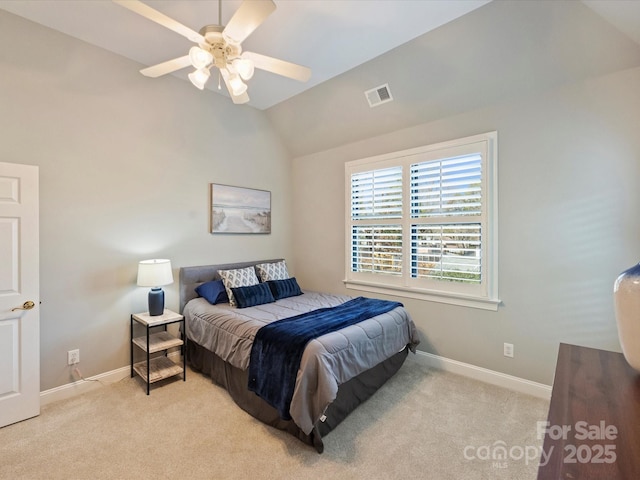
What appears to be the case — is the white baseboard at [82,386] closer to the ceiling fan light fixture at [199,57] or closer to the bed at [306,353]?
the bed at [306,353]

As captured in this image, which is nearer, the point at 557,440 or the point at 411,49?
the point at 557,440

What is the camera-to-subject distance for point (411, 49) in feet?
9.05

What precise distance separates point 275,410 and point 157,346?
4.48ft

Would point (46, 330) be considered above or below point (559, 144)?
below

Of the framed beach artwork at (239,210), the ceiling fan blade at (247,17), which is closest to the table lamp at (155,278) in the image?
the framed beach artwork at (239,210)

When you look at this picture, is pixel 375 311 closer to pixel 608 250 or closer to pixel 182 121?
pixel 608 250

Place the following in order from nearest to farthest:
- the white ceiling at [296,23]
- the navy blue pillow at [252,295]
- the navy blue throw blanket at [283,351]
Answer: the navy blue throw blanket at [283,351] → the white ceiling at [296,23] → the navy blue pillow at [252,295]

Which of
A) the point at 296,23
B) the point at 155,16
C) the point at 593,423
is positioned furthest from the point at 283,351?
the point at 296,23

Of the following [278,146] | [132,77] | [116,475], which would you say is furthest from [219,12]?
[116,475]

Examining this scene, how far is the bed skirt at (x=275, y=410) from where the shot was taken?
2199mm

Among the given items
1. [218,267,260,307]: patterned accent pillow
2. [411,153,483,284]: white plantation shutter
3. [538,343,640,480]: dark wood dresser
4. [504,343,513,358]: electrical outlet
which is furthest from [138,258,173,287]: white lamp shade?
[504,343,513,358]: electrical outlet

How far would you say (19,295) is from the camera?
236 cm

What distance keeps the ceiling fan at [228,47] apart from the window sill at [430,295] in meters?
2.50

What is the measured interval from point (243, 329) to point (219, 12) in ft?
8.22
